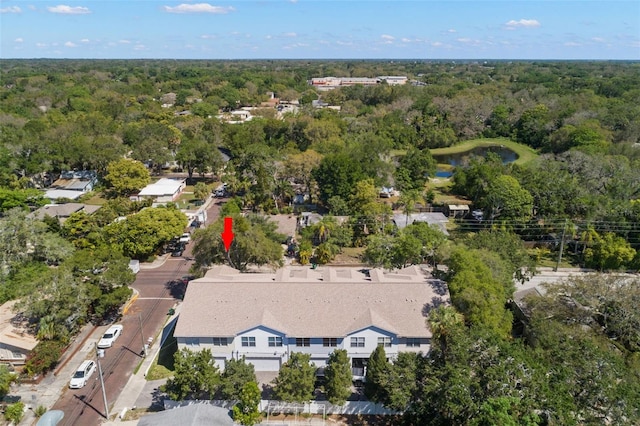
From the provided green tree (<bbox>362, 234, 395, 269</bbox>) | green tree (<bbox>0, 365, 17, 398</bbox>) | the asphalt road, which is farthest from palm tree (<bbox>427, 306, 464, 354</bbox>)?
green tree (<bbox>0, 365, 17, 398</bbox>)

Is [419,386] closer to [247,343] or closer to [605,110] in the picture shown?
[247,343]

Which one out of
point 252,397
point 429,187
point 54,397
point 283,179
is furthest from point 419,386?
point 429,187

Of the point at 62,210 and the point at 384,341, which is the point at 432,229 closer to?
the point at 384,341

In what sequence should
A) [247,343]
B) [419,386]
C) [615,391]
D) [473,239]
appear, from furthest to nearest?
[473,239]
[247,343]
[419,386]
[615,391]

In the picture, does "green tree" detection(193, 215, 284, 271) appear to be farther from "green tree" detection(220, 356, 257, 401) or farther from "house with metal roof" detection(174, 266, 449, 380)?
"green tree" detection(220, 356, 257, 401)

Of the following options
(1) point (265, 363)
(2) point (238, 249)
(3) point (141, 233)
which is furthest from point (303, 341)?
(3) point (141, 233)

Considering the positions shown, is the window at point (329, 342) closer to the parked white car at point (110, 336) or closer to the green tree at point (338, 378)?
the green tree at point (338, 378)

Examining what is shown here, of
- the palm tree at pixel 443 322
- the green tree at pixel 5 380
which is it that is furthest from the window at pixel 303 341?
the green tree at pixel 5 380
